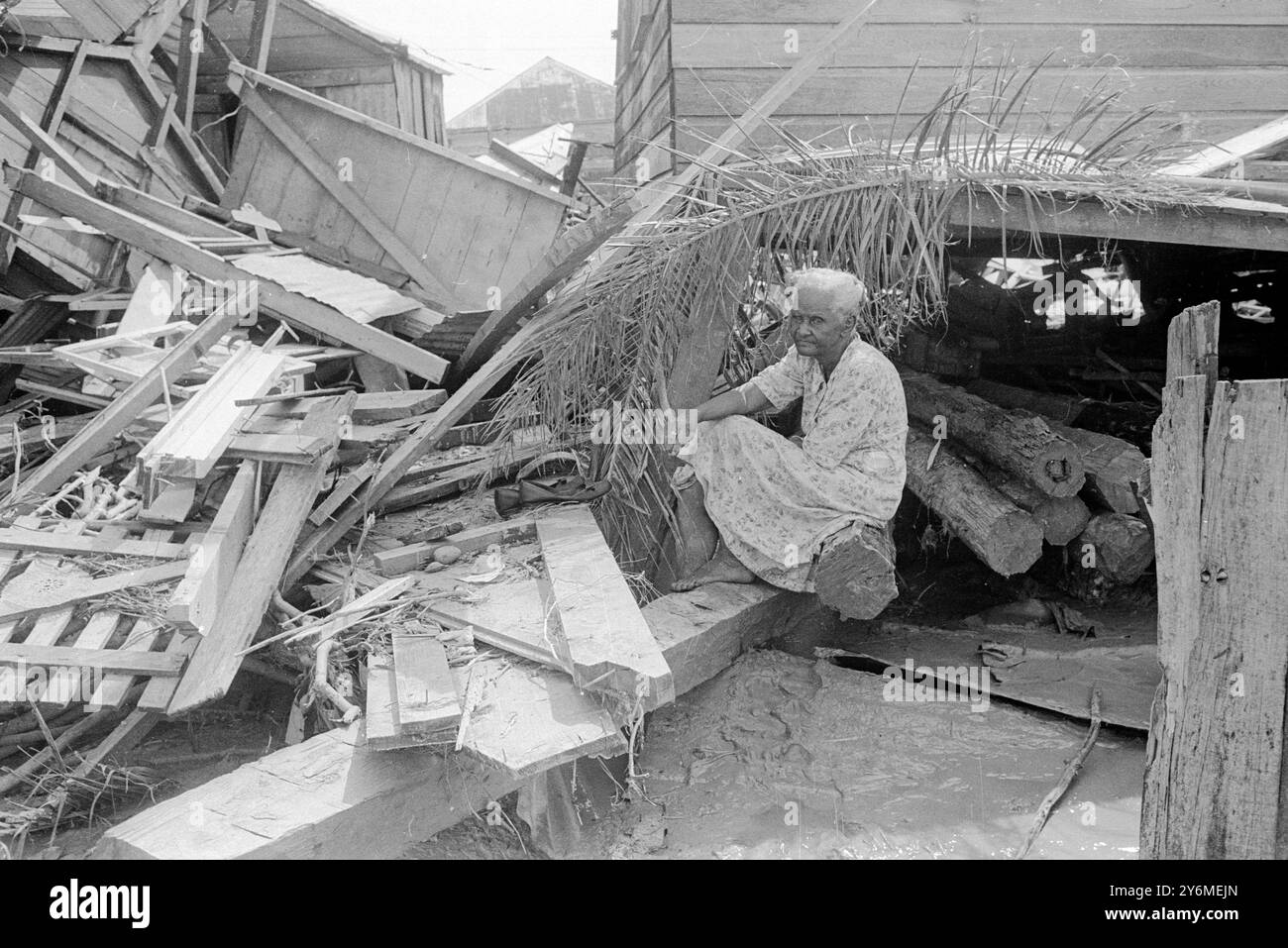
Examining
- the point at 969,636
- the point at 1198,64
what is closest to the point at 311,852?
the point at 969,636

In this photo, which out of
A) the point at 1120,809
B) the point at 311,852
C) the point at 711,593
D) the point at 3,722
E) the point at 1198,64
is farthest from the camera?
the point at 1198,64

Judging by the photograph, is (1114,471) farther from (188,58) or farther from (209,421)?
(188,58)

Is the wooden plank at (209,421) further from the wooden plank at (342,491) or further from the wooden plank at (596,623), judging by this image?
the wooden plank at (596,623)

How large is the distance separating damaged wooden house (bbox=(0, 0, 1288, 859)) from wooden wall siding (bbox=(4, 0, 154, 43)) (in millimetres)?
57

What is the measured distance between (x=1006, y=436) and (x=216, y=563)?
4.48 meters

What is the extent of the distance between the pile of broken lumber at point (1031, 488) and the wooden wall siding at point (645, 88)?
265cm

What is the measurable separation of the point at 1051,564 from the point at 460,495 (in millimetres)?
3946

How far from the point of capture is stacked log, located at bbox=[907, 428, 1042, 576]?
562 centimetres

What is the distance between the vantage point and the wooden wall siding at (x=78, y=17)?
893cm

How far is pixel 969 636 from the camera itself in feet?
19.7

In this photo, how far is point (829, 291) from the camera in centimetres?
505

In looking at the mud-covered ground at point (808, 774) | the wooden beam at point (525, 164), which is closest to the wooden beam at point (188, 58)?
the wooden beam at point (525, 164)

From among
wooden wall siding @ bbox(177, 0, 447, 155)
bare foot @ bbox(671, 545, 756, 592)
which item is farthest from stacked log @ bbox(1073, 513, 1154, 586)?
wooden wall siding @ bbox(177, 0, 447, 155)
